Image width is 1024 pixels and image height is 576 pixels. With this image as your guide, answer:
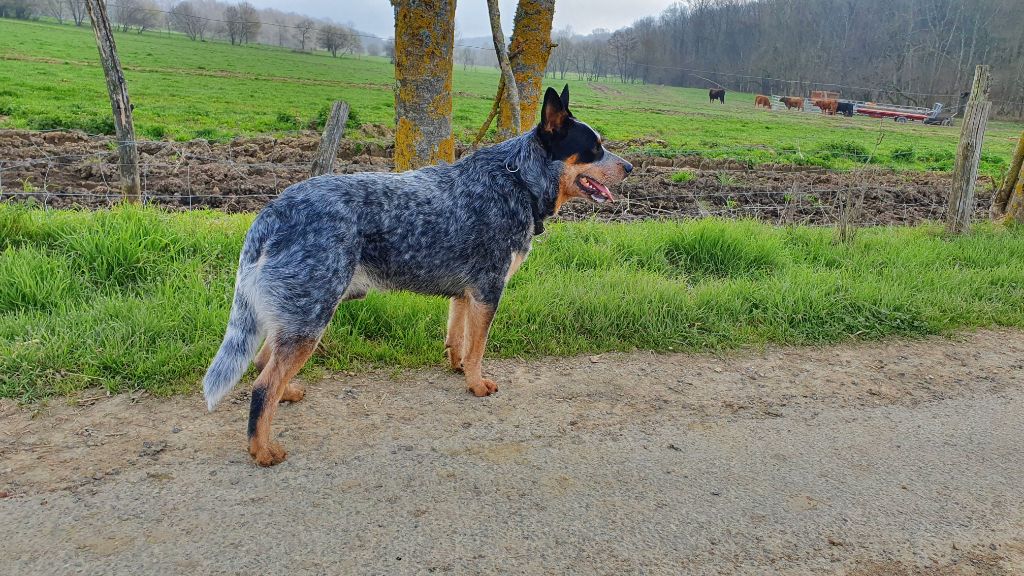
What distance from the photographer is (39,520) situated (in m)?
2.78

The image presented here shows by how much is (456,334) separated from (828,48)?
3121 inches

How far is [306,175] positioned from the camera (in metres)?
10.6

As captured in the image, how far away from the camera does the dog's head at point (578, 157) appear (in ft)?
13.5

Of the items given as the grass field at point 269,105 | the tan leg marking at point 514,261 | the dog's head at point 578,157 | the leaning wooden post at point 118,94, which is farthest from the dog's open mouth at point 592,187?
the grass field at point 269,105

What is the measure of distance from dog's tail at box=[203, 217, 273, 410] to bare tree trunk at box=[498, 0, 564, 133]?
13.9 ft

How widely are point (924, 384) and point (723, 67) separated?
81.5 meters

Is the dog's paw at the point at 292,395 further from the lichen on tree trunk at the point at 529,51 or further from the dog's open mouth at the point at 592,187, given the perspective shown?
the lichen on tree trunk at the point at 529,51

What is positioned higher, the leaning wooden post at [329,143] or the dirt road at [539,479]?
the leaning wooden post at [329,143]

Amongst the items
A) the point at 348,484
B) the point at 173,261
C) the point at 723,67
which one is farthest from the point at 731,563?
the point at 723,67

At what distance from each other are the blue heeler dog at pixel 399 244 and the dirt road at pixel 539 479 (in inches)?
16.6

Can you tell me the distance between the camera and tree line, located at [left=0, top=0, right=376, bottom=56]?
41.8m

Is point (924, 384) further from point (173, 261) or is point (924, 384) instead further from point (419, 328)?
point (173, 261)

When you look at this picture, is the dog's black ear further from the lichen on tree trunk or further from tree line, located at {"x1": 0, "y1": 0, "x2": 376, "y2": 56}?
tree line, located at {"x1": 0, "y1": 0, "x2": 376, "y2": 56}

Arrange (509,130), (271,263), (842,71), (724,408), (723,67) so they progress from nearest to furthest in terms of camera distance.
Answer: (271,263) < (724,408) < (509,130) < (842,71) < (723,67)
